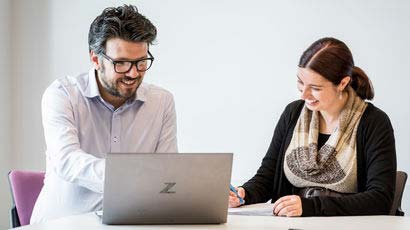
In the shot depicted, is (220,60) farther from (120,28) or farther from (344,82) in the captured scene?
(120,28)

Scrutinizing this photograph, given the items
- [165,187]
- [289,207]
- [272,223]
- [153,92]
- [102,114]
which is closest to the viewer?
[165,187]

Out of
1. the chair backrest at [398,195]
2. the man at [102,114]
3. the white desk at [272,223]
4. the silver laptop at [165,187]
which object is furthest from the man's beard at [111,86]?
the chair backrest at [398,195]

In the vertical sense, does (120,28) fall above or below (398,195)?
above

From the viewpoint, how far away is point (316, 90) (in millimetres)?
2650

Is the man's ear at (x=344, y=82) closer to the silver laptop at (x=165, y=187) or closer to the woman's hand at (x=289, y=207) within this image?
the woman's hand at (x=289, y=207)

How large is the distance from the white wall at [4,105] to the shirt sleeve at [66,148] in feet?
5.85

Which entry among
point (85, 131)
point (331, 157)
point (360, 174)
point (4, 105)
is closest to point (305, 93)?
point (331, 157)

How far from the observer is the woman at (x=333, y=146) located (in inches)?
99.9

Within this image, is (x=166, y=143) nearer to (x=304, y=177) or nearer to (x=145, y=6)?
(x=304, y=177)

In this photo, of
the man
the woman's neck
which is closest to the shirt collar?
the man

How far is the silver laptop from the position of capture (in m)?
1.90

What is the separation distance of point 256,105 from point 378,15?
79cm

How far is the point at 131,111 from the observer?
267 cm

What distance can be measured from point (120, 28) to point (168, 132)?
49 cm
